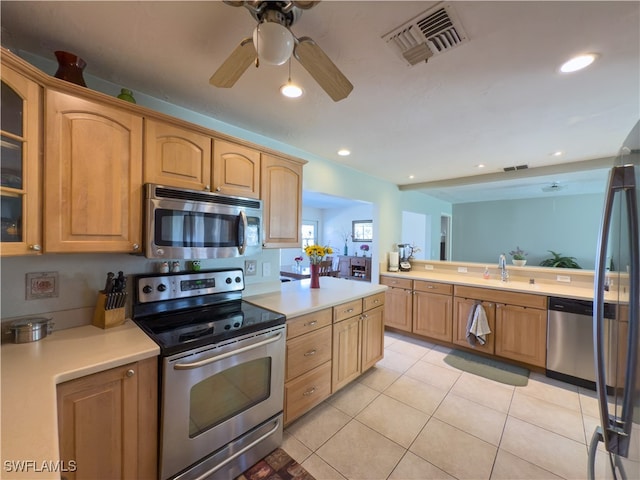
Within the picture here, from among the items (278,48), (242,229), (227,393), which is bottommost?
(227,393)

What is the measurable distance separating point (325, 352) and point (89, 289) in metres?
1.63

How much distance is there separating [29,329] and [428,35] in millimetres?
2362

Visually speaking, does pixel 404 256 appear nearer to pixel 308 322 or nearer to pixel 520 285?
pixel 520 285

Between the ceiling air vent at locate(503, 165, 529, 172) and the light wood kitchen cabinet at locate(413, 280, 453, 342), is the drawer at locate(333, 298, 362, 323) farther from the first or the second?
the ceiling air vent at locate(503, 165, 529, 172)

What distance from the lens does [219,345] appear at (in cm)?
140

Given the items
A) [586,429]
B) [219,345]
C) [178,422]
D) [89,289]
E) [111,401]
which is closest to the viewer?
[111,401]

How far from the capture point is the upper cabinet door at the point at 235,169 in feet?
5.86

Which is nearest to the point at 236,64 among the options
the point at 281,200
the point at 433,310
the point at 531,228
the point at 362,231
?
the point at 281,200

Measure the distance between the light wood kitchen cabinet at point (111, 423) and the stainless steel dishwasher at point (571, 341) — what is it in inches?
135

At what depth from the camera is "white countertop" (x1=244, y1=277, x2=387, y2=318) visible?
1931mm

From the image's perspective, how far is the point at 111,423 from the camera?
1.12m

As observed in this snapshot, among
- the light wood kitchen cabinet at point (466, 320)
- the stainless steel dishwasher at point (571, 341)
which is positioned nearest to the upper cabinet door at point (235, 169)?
the light wood kitchen cabinet at point (466, 320)

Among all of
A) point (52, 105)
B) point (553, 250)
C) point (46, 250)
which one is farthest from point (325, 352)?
point (553, 250)

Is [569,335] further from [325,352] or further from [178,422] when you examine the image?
[178,422]
